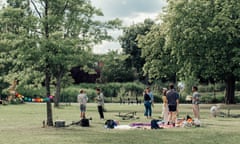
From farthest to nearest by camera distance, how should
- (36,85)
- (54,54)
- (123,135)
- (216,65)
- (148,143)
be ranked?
(216,65) < (36,85) < (54,54) < (123,135) < (148,143)

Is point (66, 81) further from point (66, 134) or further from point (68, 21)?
point (66, 134)

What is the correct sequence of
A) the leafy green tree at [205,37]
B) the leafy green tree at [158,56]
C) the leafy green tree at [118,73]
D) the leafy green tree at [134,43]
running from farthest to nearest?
the leafy green tree at [134,43] → the leafy green tree at [118,73] → the leafy green tree at [158,56] → the leafy green tree at [205,37]

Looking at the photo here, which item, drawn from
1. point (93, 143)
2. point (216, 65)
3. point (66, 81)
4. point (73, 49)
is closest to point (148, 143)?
point (93, 143)

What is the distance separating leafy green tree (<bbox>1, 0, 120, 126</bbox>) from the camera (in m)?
23.1

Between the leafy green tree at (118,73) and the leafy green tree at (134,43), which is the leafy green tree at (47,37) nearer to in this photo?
the leafy green tree at (118,73)

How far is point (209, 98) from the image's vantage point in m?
57.9

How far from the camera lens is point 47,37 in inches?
941

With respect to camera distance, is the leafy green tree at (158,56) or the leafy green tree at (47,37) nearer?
the leafy green tree at (47,37)

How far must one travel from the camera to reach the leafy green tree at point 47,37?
75.9 feet

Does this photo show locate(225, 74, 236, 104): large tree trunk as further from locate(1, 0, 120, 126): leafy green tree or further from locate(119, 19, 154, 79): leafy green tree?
locate(119, 19, 154, 79): leafy green tree

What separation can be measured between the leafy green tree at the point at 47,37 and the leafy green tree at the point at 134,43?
192 feet

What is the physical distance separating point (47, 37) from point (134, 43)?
61135 mm

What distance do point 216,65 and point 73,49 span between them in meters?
24.9

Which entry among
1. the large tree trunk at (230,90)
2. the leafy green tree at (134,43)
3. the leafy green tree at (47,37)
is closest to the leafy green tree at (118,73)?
the leafy green tree at (134,43)
